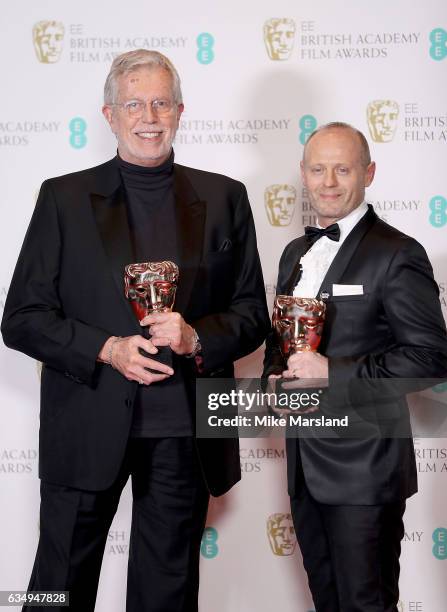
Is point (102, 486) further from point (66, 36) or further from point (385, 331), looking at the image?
point (66, 36)

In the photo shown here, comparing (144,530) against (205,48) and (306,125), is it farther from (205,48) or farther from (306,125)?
(205,48)

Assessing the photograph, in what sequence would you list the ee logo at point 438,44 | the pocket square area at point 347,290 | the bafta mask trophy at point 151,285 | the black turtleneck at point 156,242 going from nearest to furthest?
the bafta mask trophy at point 151,285, the pocket square area at point 347,290, the black turtleneck at point 156,242, the ee logo at point 438,44

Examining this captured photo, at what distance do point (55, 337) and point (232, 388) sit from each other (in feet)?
1.74

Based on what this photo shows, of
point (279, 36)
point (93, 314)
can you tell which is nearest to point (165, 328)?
point (93, 314)

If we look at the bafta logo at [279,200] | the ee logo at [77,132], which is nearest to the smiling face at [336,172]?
the bafta logo at [279,200]

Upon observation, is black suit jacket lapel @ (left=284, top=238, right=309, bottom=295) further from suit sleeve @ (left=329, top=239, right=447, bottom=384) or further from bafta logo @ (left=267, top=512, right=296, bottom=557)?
bafta logo @ (left=267, top=512, right=296, bottom=557)

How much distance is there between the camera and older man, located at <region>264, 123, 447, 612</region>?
6.40ft

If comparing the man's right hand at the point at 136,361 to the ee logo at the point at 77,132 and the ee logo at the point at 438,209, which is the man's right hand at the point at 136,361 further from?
the ee logo at the point at 438,209

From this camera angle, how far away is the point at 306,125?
3.05m

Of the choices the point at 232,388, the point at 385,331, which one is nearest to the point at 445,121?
the point at 385,331

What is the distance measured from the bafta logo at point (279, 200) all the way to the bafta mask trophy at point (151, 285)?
4.02 feet

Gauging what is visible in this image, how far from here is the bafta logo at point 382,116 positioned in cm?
304

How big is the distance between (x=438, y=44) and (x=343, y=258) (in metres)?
1.44

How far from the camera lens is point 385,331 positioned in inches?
80.4
